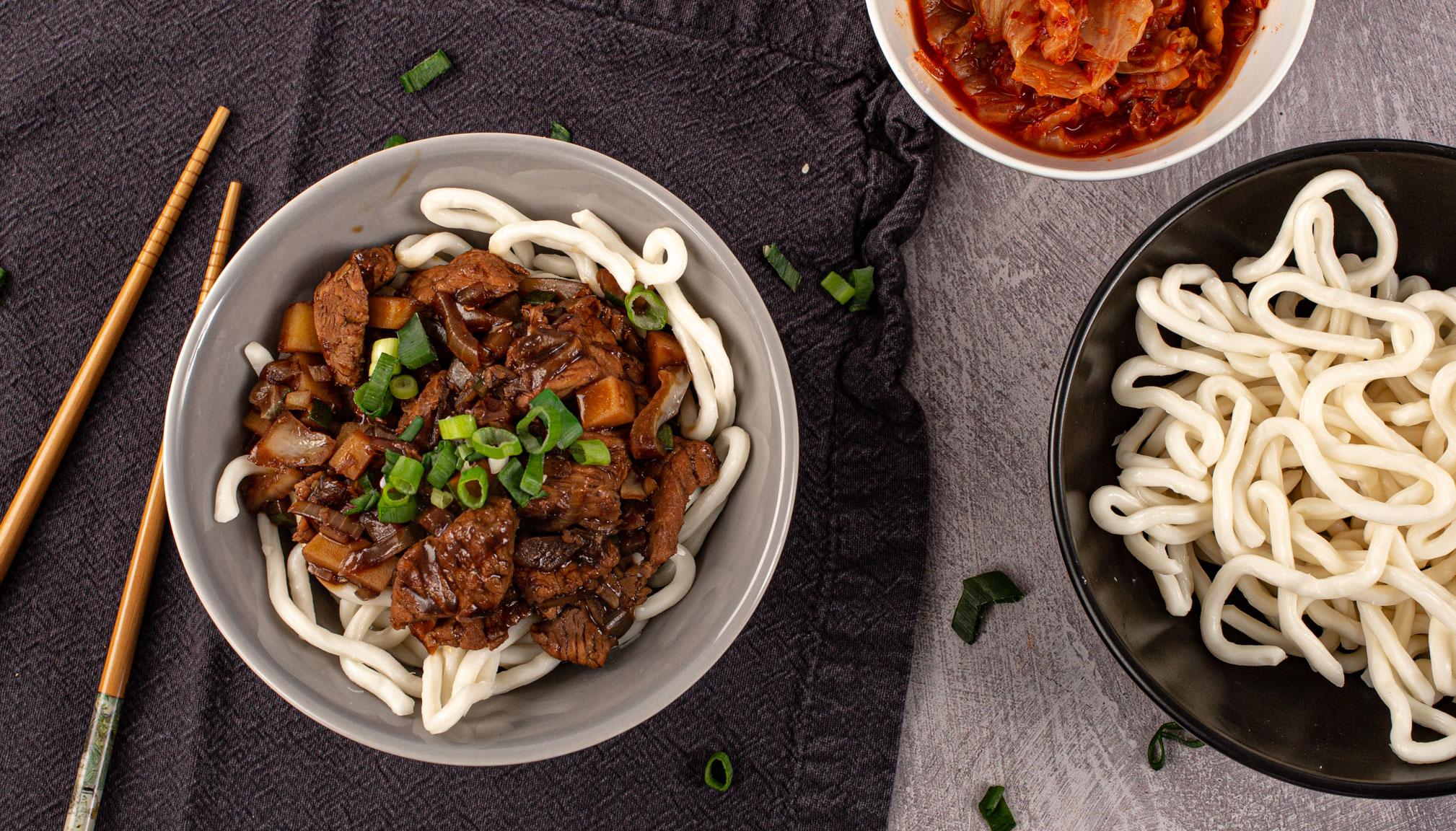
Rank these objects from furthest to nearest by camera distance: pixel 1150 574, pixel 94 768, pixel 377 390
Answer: pixel 94 768 → pixel 1150 574 → pixel 377 390

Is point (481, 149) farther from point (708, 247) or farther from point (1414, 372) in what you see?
point (1414, 372)

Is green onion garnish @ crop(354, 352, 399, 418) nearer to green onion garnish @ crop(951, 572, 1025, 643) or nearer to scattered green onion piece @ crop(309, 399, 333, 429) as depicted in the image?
scattered green onion piece @ crop(309, 399, 333, 429)

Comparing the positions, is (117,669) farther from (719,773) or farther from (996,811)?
(996,811)

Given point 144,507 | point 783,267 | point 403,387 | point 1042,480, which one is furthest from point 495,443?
point 1042,480

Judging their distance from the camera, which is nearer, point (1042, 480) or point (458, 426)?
point (458, 426)

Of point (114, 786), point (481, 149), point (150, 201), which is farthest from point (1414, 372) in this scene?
point (114, 786)

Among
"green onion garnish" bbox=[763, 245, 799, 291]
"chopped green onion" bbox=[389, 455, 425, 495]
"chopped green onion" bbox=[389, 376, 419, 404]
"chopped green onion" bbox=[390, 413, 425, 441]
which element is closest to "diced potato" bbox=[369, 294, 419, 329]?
"chopped green onion" bbox=[389, 376, 419, 404]

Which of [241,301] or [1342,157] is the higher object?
[241,301]
